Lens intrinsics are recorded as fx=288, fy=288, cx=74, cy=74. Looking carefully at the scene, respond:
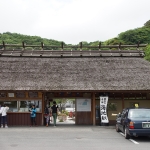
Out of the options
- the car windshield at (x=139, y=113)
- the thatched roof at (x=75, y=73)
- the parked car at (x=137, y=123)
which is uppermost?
the thatched roof at (x=75, y=73)

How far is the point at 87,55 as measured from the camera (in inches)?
982

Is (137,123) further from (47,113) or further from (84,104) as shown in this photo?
(84,104)

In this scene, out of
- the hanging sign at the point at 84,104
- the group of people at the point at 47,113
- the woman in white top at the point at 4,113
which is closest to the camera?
the woman in white top at the point at 4,113

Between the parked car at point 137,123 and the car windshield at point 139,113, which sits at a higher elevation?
the car windshield at point 139,113

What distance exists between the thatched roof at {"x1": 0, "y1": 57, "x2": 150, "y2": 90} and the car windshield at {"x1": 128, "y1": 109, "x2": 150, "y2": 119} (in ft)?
20.4

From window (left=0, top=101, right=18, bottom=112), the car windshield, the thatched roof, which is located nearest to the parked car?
the car windshield

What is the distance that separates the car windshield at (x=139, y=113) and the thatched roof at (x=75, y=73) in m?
6.21

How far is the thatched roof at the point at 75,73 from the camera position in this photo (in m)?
20.0

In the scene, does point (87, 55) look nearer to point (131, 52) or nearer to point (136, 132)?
point (131, 52)

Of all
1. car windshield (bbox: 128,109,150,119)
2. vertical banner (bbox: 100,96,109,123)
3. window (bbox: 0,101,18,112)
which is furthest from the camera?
window (bbox: 0,101,18,112)

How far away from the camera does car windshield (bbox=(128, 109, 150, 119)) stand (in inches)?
516

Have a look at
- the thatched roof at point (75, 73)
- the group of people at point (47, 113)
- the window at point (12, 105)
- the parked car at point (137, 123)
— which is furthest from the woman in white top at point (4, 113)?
the parked car at point (137, 123)

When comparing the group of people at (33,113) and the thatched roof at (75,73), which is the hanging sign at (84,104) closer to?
the thatched roof at (75,73)

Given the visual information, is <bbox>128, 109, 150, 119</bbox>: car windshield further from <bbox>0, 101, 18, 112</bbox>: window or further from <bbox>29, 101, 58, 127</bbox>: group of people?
<bbox>0, 101, 18, 112</bbox>: window
